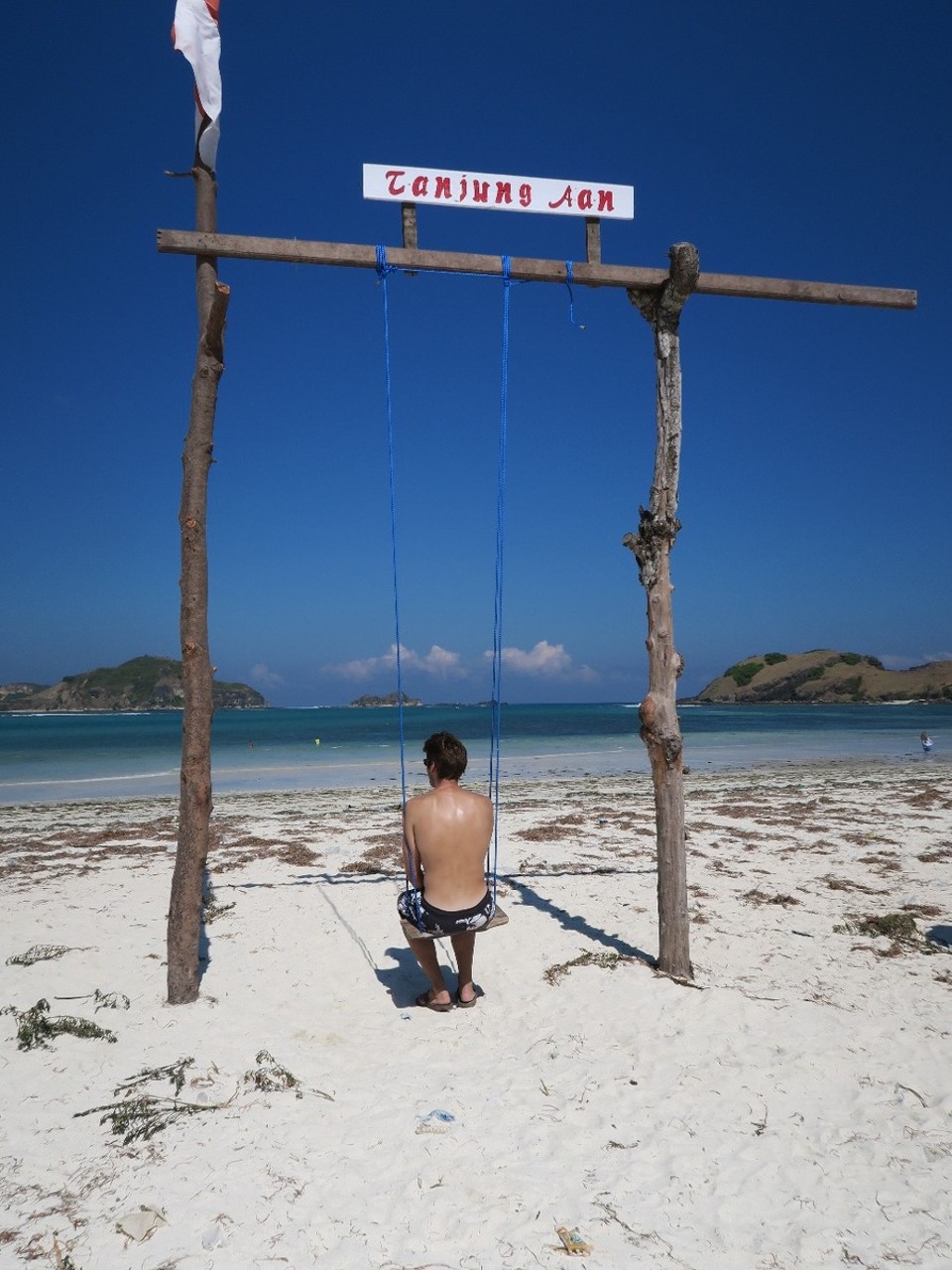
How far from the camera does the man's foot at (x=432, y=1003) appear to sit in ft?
16.0

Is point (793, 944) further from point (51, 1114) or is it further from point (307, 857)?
point (307, 857)

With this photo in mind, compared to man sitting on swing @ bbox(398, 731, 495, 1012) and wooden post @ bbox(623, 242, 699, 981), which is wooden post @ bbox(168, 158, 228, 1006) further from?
wooden post @ bbox(623, 242, 699, 981)

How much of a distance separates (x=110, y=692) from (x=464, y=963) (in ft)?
480

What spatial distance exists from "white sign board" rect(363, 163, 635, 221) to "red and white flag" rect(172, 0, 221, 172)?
3.49 ft

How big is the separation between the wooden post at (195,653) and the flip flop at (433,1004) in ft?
4.93

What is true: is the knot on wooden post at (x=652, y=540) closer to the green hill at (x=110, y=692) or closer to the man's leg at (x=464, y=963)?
the man's leg at (x=464, y=963)

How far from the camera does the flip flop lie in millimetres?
4875

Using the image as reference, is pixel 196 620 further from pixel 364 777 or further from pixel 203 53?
pixel 364 777

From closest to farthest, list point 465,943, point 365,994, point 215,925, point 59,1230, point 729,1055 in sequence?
point 59,1230
point 729,1055
point 465,943
point 365,994
point 215,925

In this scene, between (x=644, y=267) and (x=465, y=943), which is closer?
(x=465, y=943)

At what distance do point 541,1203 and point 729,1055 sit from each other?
1.65 metres

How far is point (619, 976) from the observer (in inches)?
207

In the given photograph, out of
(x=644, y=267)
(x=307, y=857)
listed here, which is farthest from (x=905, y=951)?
(x=307, y=857)

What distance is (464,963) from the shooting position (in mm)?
4977
